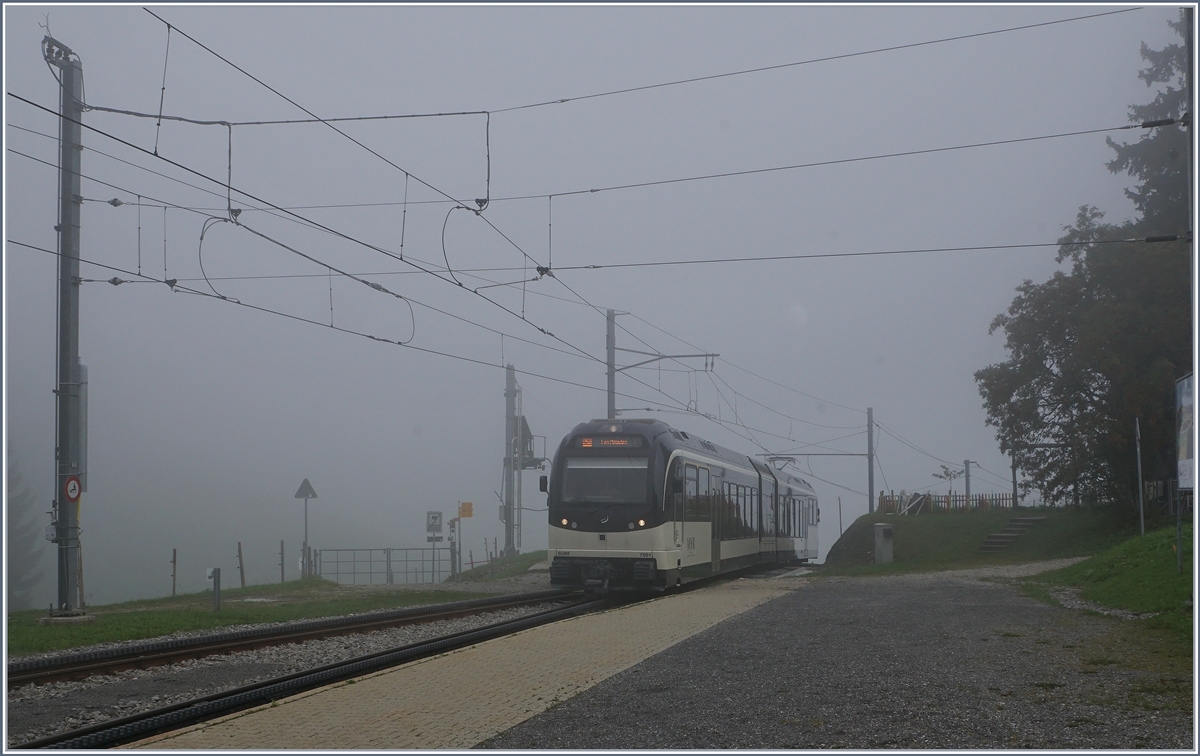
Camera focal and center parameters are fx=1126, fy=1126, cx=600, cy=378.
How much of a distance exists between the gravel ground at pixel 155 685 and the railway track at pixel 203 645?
20 cm

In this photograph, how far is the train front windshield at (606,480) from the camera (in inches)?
800

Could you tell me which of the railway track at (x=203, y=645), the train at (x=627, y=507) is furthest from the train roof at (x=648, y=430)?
the railway track at (x=203, y=645)

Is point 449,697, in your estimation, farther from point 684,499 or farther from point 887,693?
point 684,499

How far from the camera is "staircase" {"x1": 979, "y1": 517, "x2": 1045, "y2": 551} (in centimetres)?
3762

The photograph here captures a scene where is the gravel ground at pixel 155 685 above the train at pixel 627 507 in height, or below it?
below

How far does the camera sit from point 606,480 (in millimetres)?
20578

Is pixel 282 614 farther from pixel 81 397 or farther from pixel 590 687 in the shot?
pixel 590 687

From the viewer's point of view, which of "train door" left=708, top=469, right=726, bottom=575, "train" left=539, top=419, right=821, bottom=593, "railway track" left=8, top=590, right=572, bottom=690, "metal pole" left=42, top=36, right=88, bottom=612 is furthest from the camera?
"train door" left=708, top=469, right=726, bottom=575

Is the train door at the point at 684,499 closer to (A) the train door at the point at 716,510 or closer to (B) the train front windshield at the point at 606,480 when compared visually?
(B) the train front windshield at the point at 606,480

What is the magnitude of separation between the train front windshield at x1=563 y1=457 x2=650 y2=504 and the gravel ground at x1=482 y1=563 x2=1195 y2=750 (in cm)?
560

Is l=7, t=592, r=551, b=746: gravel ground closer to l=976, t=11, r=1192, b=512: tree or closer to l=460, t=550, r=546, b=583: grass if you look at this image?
l=460, t=550, r=546, b=583: grass

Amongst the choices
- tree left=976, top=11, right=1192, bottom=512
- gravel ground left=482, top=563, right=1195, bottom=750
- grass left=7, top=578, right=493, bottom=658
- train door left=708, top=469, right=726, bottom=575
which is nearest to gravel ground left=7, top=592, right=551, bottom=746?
grass left=7, top=578, right=493, bottom=658

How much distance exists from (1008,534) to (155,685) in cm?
3370

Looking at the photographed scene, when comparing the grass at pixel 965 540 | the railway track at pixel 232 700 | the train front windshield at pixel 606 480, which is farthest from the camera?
the grass at pixel 965 540
